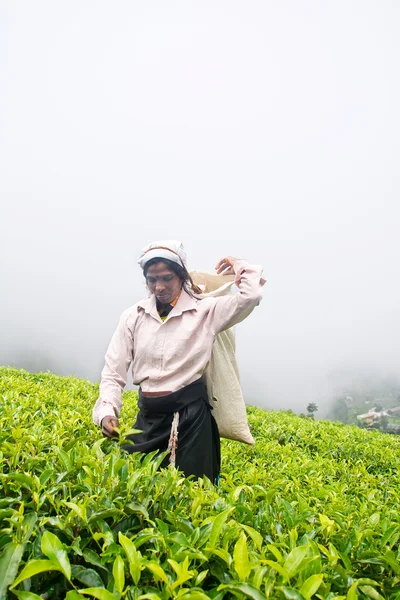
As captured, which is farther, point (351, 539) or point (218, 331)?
point (218, 331)

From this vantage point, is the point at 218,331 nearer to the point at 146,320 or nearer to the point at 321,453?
the point at 146,320

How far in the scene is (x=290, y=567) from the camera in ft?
3.75

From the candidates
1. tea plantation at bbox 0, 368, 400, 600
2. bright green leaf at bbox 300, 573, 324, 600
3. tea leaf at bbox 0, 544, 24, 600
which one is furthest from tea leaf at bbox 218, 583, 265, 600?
tea leaf at bbox 0, 544, 24, 600

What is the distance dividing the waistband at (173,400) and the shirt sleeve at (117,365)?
178 millimetres

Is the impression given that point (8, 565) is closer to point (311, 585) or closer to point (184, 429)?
point (311, 585)

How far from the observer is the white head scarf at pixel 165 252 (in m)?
2.56

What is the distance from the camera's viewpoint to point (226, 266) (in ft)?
9.49

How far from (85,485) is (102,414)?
0.88m

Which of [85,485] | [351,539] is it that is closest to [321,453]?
[351,539]

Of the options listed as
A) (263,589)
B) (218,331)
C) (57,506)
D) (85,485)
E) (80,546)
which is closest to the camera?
(263,589)

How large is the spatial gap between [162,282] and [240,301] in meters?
0.52

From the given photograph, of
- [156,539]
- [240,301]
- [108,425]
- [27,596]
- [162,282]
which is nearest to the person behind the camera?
[27,596]

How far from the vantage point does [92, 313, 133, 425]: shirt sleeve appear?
2.50 meters

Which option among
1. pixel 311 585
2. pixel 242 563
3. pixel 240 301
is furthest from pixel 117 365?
pixel 311 585
